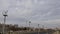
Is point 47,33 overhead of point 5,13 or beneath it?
beneath

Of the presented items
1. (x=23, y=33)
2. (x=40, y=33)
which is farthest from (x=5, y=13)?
(x=40, y=33)

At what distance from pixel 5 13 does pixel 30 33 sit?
1560cm

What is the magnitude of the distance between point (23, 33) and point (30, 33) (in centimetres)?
251

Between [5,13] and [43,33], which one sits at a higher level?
[5,13]

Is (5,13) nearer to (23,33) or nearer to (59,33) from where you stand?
(23,33)

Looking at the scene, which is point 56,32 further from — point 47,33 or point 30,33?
point 30,33

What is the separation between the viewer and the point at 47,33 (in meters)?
44.4

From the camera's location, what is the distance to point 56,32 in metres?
44.7

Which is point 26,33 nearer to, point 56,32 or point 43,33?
point 43,33

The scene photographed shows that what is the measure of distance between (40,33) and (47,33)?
8.05 feet

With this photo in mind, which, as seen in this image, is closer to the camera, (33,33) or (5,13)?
(5,13)

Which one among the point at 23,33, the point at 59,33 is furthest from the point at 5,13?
the point at 59,33

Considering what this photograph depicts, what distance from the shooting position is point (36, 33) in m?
44.2

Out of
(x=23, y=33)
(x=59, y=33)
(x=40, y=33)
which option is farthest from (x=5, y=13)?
(x=59, y=33)
